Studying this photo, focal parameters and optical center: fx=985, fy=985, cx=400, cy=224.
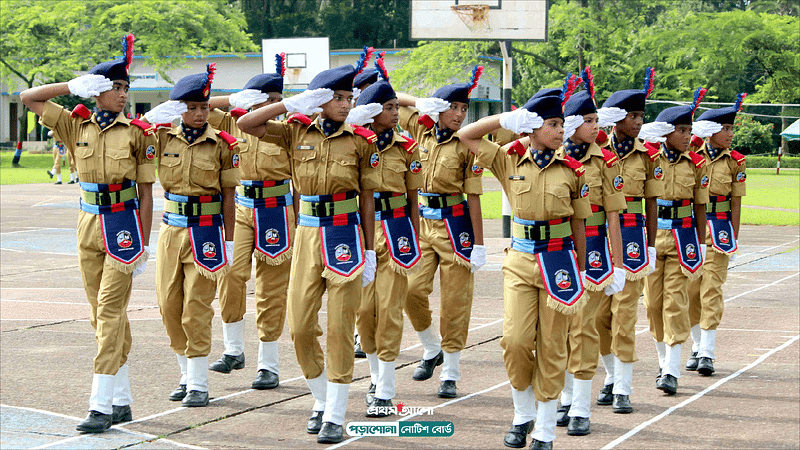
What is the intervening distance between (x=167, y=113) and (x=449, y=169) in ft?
7.80

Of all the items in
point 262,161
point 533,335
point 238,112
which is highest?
point 238,112

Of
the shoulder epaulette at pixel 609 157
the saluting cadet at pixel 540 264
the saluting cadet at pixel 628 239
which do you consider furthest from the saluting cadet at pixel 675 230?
the saluting cadet at pixel 540 264

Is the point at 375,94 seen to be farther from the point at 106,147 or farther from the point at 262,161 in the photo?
the point at 106,147

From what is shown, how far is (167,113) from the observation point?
764 cm

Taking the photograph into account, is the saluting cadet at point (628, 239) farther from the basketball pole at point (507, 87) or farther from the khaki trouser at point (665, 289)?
the basketball pole at point (507, 87)

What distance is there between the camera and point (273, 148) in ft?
28.4

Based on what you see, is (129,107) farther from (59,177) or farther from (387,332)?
(387,332)

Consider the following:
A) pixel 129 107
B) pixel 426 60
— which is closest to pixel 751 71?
pixel 426 60

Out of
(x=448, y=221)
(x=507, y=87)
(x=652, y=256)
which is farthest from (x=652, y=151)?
(x=507, y=87)

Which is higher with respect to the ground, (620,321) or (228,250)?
(228,250)

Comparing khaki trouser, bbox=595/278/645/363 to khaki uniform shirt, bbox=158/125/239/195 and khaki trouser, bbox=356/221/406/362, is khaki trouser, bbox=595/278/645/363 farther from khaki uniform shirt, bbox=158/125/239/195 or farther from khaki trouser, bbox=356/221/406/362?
khaki uniform shirt, bbox=158/125/239/195

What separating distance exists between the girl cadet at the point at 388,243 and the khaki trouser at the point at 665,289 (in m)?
2.15

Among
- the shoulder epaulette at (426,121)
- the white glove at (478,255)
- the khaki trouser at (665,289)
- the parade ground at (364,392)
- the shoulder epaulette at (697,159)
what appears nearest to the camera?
the parade ground at (364,392)

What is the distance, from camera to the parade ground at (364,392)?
22.4 ft
